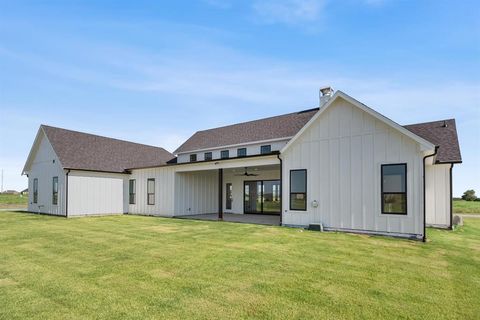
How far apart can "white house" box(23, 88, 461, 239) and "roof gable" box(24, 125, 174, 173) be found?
85 mm

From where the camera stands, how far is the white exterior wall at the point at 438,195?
12.6 m

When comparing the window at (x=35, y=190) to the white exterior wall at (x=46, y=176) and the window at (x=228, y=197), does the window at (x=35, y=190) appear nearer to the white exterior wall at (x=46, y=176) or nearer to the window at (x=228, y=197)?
the white exterior wall at (x=46, y=176)

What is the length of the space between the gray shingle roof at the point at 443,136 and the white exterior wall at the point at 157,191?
1421 centimetres

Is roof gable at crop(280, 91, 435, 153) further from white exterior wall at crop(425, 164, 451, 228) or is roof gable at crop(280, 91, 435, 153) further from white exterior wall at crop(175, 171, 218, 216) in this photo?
white exterior wall at crop(175, 171, 218, 216)

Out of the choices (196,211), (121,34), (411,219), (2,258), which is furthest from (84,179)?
(411,219)

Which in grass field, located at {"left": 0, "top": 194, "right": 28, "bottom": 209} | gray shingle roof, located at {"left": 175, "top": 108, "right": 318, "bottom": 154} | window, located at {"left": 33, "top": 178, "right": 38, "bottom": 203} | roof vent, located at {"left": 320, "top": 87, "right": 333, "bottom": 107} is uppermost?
roof vent, located at {"left": 320, "top": 87, "right": 333, "bottom": 107}

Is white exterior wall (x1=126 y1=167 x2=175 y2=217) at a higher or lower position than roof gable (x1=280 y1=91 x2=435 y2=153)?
lower

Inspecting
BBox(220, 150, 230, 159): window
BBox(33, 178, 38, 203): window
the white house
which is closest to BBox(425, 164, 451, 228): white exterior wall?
the white house

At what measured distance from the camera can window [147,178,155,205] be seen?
18.6 metres

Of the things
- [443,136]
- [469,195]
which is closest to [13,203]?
[443,136]

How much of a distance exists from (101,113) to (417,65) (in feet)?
63.6

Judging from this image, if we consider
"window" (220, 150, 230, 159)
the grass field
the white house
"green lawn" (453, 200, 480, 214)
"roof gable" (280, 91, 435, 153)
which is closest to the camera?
"roof gable" (280, 91, 435, 153)

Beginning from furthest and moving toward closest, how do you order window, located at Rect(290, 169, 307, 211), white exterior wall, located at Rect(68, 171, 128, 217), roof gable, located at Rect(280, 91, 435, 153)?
white exterior wall, located at Rect(68, 171, 128, 217), window, located at Rect(290, 169, 307, 211), roof gable, located at Rect(280, 91, 435, 153)

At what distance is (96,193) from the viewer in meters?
18.3
